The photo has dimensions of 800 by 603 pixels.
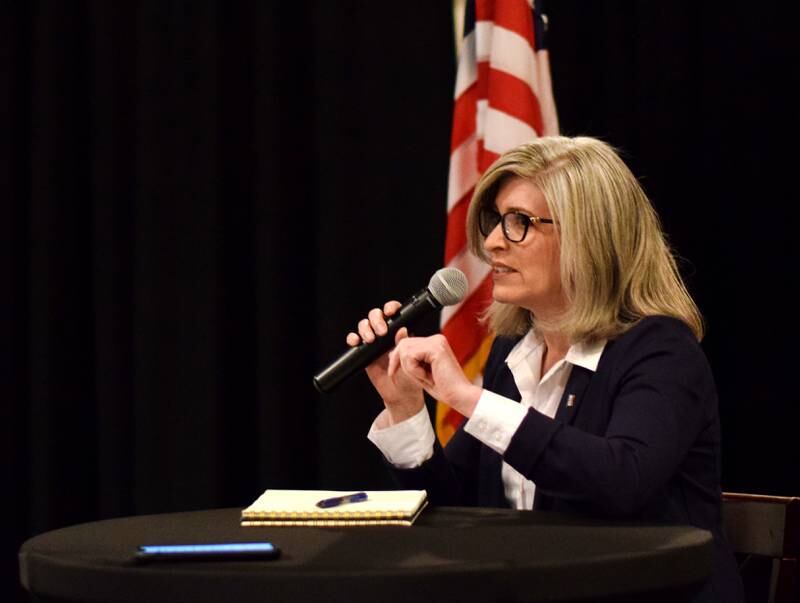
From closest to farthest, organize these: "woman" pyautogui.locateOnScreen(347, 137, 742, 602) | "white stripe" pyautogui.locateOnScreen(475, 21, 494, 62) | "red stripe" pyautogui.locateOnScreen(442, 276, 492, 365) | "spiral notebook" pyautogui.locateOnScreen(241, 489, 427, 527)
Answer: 1. "spiral notebook" pyautogui.locateOnScreen(241, 489, 427, 527)
2. "woman" pyautogui.locateOnScreen(347, 137, 742, 602)
3. "red stripe" pyautogui.locateOnScreen(442, 276, 492, 365)
4. "white stripe" pyautogui.locateOnScreen(475, 21, 494, 62)

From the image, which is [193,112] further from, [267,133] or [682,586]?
[682,586]

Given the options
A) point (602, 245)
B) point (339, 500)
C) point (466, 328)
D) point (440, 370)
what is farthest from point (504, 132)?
point (339, 500)

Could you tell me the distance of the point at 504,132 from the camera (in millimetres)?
2807

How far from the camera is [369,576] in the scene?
1111mm

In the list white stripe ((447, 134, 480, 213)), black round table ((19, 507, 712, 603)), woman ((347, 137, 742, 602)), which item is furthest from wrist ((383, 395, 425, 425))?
white stripe ((447, 134, 480, 213))

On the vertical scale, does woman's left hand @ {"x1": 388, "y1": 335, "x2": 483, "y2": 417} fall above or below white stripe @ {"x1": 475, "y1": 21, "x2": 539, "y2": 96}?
below

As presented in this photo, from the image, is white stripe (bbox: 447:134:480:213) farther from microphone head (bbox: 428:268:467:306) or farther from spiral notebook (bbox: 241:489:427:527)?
spiral notebook (bbox: 241:489:427:527)

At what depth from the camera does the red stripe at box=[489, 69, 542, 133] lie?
2.81 m

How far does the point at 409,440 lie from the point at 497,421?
36cm

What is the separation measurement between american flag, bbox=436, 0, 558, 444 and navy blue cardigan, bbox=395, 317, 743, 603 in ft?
2.75

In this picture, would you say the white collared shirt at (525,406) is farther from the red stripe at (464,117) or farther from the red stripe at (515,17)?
the red stripe at (515,17)

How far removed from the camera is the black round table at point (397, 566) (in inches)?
43.9

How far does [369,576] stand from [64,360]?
231 centimetres

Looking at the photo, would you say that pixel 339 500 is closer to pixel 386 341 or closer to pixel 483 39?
pixel 386 341
